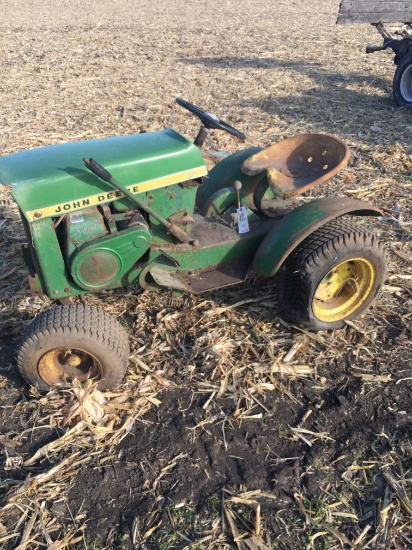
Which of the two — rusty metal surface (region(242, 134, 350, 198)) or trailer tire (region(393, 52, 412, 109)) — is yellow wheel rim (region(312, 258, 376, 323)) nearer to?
rusty metal surface (region(242, 134, 350, 198))

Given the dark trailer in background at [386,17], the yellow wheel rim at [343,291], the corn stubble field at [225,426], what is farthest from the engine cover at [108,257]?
the dark trailer in background at [386,17]

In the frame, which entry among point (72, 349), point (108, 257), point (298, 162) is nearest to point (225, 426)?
point (72, 349)

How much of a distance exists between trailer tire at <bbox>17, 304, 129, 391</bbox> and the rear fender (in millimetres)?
1016

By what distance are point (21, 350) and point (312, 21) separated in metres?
14.6

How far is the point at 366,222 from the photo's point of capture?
16.1 feet

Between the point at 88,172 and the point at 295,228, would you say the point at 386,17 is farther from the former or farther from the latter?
the point at 88,172

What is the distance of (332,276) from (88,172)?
1.77 m

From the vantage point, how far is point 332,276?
3.66m

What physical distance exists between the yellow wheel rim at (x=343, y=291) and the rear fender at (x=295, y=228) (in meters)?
0.41

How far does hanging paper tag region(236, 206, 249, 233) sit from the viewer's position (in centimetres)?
358

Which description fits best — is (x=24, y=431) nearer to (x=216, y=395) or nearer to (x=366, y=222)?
(x=216, y=395)

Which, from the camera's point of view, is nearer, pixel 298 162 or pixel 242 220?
pixel 242 220

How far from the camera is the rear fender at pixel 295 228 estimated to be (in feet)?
10.8

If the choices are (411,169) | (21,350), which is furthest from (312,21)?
(21,350)
